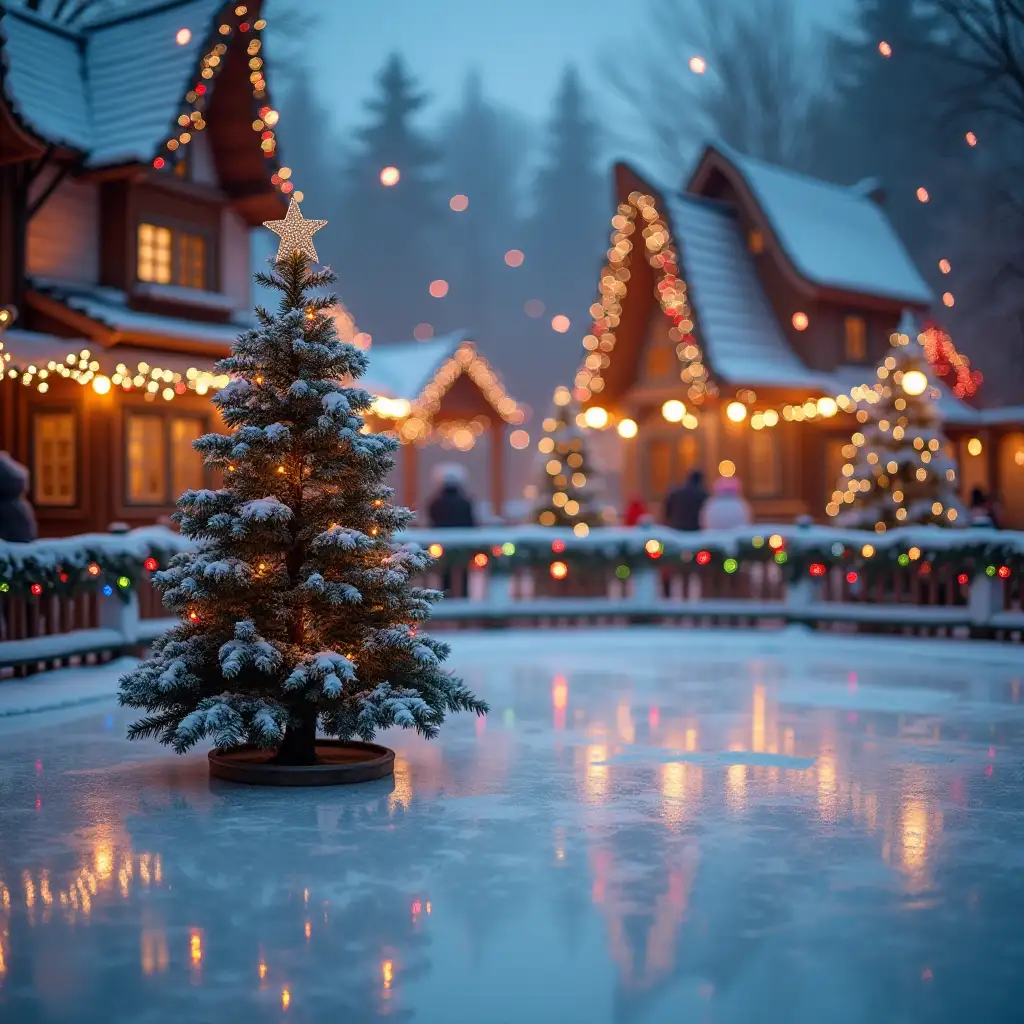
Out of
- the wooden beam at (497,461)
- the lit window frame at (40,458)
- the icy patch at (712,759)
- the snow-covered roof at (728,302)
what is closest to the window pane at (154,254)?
the lit window frame at (40,458)

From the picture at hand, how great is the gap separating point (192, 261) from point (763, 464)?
12447 millimetres

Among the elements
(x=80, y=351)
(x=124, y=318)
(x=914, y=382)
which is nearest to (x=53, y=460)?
(x=80, y=351)

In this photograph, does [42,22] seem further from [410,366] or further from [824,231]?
[824,231]

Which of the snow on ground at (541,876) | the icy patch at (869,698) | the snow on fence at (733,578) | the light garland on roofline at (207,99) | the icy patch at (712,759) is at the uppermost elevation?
the light garland on roofline at (207,99)

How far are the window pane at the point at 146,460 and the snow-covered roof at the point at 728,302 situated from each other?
10870mm

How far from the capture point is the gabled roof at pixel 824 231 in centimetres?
2764

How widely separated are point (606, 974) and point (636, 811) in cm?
278

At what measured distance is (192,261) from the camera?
70.0ft

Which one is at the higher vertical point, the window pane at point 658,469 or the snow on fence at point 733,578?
the window pane at point 658,469

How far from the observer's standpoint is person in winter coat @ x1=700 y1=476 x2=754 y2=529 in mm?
20938

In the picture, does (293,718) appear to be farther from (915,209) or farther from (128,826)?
(915,209)

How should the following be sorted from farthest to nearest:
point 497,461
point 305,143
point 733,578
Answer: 1. point 305,143
2. point 497,461
3. point 733,578

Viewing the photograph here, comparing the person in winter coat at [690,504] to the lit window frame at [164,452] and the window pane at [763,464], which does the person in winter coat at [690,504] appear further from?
the lit window frame at [164,452]

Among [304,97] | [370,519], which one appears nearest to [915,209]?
[304,97]
